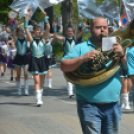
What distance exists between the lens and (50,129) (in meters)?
5.72

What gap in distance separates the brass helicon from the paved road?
90.2 inches

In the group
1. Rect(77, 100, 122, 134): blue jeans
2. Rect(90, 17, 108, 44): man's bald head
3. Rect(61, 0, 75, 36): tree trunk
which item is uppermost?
Rect(61, 0, 75, 36): tree trunk

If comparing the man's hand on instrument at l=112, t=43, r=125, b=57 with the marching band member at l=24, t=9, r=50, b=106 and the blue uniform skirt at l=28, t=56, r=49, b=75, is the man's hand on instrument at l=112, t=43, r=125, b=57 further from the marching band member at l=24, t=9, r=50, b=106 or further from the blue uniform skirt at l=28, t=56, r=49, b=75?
→ the blue uniform skirt at l=28, t=56, r=49, b=75

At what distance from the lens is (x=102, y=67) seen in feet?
11.4

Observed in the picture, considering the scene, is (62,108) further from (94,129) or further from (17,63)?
(94,129)

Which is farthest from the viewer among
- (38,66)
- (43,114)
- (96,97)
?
(38,66)

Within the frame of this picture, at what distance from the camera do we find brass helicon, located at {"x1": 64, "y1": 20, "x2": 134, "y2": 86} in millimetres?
3389

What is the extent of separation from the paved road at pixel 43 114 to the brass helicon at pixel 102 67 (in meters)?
2.29

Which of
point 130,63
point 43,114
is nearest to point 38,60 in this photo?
point 43,114

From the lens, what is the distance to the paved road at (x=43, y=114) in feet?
18.7

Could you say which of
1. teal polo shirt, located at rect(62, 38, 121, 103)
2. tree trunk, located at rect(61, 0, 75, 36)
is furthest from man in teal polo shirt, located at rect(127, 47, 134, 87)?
tree trunk, located at rect(61, 0, 75, 36)

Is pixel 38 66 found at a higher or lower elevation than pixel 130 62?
lower

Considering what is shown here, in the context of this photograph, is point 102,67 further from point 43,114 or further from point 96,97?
point 43,114

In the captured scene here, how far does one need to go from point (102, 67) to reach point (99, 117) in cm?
52
